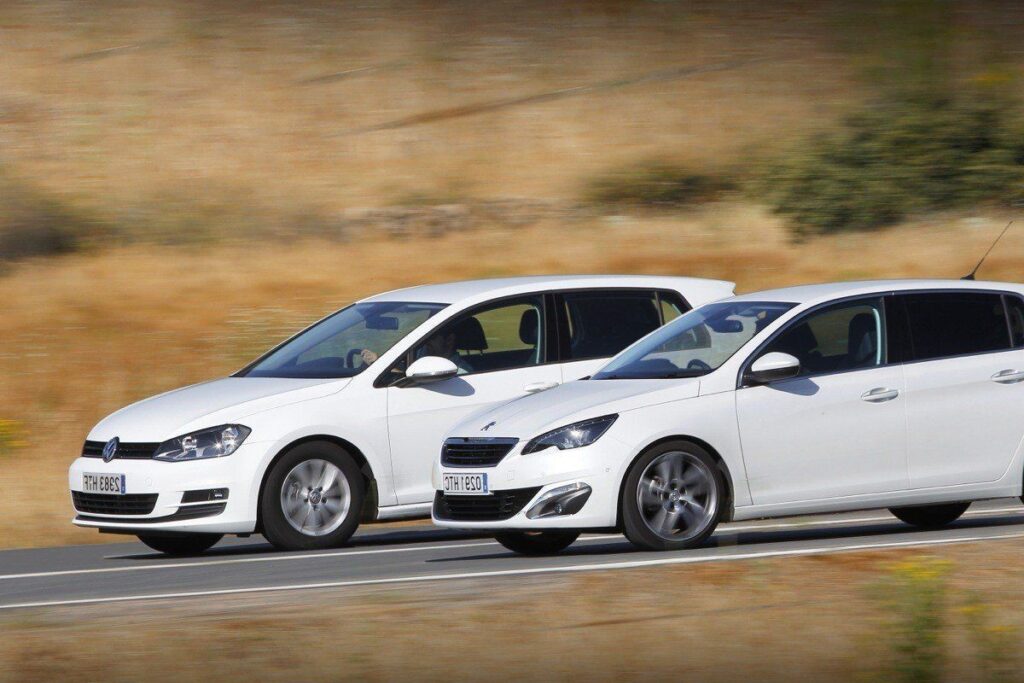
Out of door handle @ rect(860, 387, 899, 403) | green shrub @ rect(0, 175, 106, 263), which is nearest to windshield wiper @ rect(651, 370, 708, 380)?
door handle @ rect(860, 387, 899, 403)

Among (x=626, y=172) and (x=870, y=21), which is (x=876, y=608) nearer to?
(x=870, y=21)

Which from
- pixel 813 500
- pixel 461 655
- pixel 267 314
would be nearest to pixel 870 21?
pixel 461 655

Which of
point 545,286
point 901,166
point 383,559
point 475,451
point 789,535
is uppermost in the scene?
point 901,166

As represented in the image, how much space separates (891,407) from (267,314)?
11.5m

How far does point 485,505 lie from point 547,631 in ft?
9.65

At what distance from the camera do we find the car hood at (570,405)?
404 inches

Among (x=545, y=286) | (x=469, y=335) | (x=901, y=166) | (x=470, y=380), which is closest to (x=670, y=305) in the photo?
(x=545, y=286)

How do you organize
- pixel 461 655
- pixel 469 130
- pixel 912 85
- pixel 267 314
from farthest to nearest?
pixel 469 130, pixel 267 314, pixel 461 655, pixel 912 85

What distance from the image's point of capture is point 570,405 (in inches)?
409

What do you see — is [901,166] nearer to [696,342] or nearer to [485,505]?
[696,342]

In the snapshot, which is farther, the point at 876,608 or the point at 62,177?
the point at 62,177

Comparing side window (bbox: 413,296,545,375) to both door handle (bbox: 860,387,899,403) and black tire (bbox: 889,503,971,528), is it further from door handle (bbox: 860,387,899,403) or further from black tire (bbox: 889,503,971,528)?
black tire (bbox: 889,503,971,528)

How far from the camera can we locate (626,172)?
30859 mm

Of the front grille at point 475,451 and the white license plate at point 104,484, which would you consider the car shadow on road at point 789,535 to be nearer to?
the front grille at point 475,451
